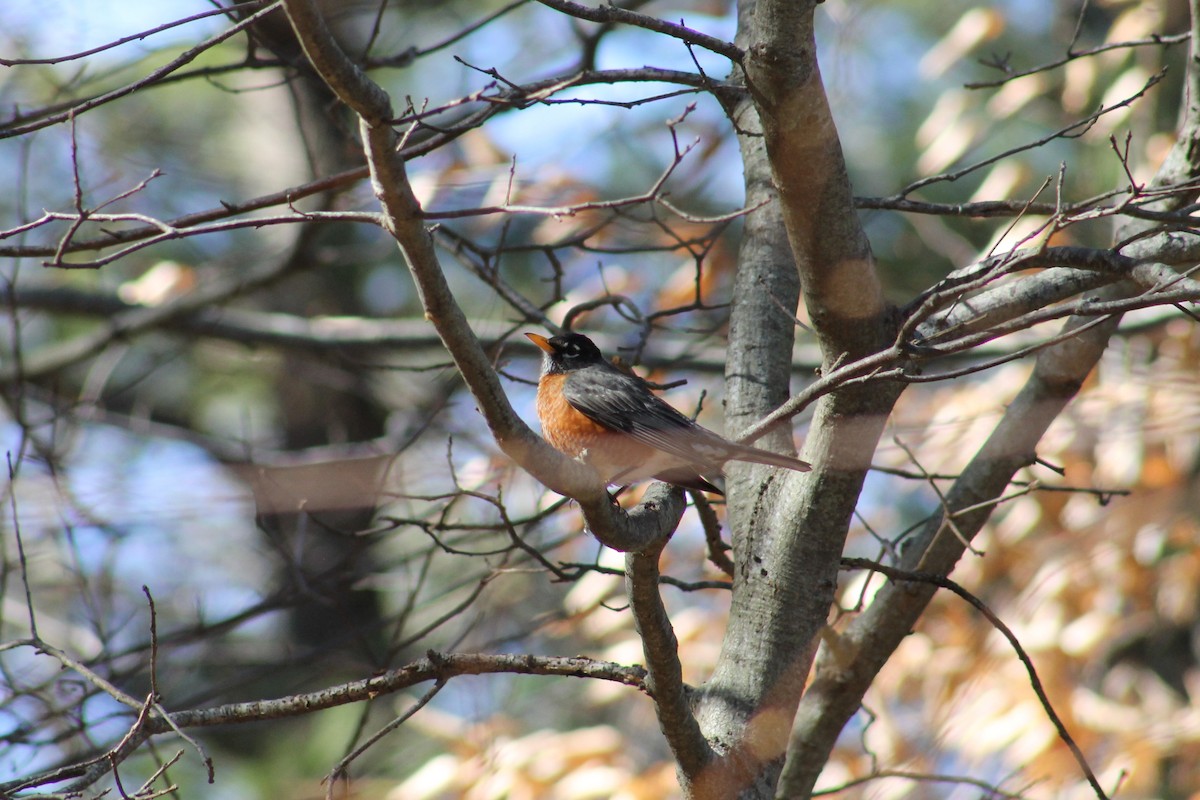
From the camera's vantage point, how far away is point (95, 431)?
862 centimetres

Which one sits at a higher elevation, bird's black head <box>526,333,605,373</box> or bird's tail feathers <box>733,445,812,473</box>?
bird's black head <box>526,333,605,373</box>

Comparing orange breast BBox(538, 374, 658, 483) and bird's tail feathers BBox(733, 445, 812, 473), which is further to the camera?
orange breast BBox(538, 374, 658, 483)

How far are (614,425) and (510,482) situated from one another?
124cm

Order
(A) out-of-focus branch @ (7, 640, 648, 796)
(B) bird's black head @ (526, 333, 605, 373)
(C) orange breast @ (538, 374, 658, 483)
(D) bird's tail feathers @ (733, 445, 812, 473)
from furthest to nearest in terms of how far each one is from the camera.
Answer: (B) bird's black head @ (526, 333, 605, 373) < (C) orange breast @ (538, 374, 658, 483) < (D) bird's tail feathers @ (733, 445, 812, 473) < (A) out-of-focus branch @ (7, 640, 648, 796)

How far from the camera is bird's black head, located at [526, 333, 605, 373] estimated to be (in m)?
4.80

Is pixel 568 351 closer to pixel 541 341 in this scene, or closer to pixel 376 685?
pixel 541 341

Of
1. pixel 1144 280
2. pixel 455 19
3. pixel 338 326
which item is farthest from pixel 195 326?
pixel 1144 280

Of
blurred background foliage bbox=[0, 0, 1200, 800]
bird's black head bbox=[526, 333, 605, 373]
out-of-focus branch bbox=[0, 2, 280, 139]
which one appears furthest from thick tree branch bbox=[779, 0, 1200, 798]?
out-of-focus branch bbox=[0, 2, 280, 139]

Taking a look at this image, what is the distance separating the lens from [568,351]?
4891 millimetres

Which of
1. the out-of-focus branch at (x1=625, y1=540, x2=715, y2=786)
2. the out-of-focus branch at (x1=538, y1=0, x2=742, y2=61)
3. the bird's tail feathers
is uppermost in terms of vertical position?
the out-of-focus branch at (x1=538, y1=0, x2=742, y2=61)

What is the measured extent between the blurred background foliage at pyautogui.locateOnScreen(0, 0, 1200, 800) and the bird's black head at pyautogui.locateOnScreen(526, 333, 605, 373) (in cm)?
22

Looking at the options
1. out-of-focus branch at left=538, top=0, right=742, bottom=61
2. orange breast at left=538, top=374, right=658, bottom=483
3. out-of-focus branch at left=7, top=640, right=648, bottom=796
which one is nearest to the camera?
out-of-focus branch at left=538, top=0, right=742, bottom=61

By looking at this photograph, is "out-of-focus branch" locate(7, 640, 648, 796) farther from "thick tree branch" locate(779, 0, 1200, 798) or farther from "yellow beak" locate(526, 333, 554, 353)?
"yellow beak" locate(526, 333, 554, 353)

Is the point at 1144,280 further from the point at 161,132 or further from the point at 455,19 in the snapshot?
the point at 161,132
